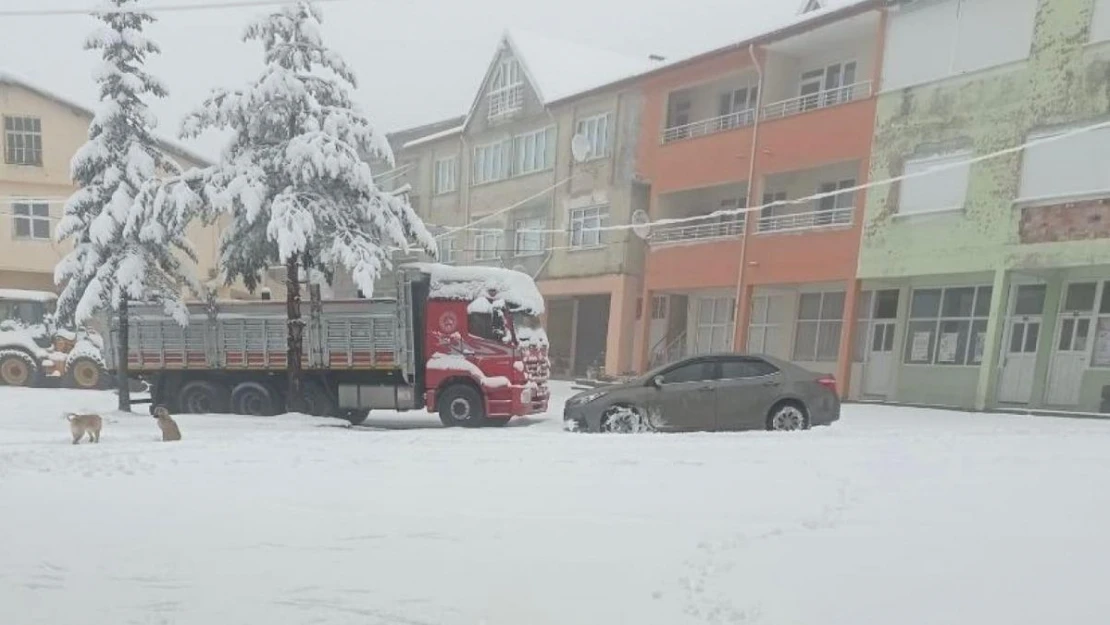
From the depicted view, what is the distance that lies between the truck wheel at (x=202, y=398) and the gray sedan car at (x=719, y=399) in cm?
834

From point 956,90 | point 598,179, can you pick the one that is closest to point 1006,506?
point 956,90

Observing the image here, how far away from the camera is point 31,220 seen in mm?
29297

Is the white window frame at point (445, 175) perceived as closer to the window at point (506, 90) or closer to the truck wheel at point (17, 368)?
the window at point (506, 90)

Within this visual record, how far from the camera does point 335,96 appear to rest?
47.1 ft

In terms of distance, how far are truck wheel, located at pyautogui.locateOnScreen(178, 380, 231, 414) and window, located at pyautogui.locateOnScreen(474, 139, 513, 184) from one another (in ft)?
53.0

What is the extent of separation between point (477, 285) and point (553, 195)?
1284 centimetres

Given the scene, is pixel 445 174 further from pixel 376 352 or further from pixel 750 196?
pixel 376 352

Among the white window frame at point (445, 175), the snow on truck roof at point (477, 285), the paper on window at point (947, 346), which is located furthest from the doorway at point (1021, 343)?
the white window frame at point (445, 175)

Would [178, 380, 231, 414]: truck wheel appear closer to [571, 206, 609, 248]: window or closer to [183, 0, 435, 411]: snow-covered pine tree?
[183, 0, 435, 411]: snow-covered pine tree

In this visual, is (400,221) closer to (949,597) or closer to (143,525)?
(143,525)

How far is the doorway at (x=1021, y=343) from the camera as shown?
16.5 meters

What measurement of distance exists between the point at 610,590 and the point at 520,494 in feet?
7.83

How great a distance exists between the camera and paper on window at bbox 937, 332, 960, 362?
1766cm

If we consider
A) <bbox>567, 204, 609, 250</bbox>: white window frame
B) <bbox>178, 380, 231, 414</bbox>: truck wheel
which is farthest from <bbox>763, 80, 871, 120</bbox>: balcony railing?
<bbox>178, 380, 231, 414</bbox>: truck wheel
